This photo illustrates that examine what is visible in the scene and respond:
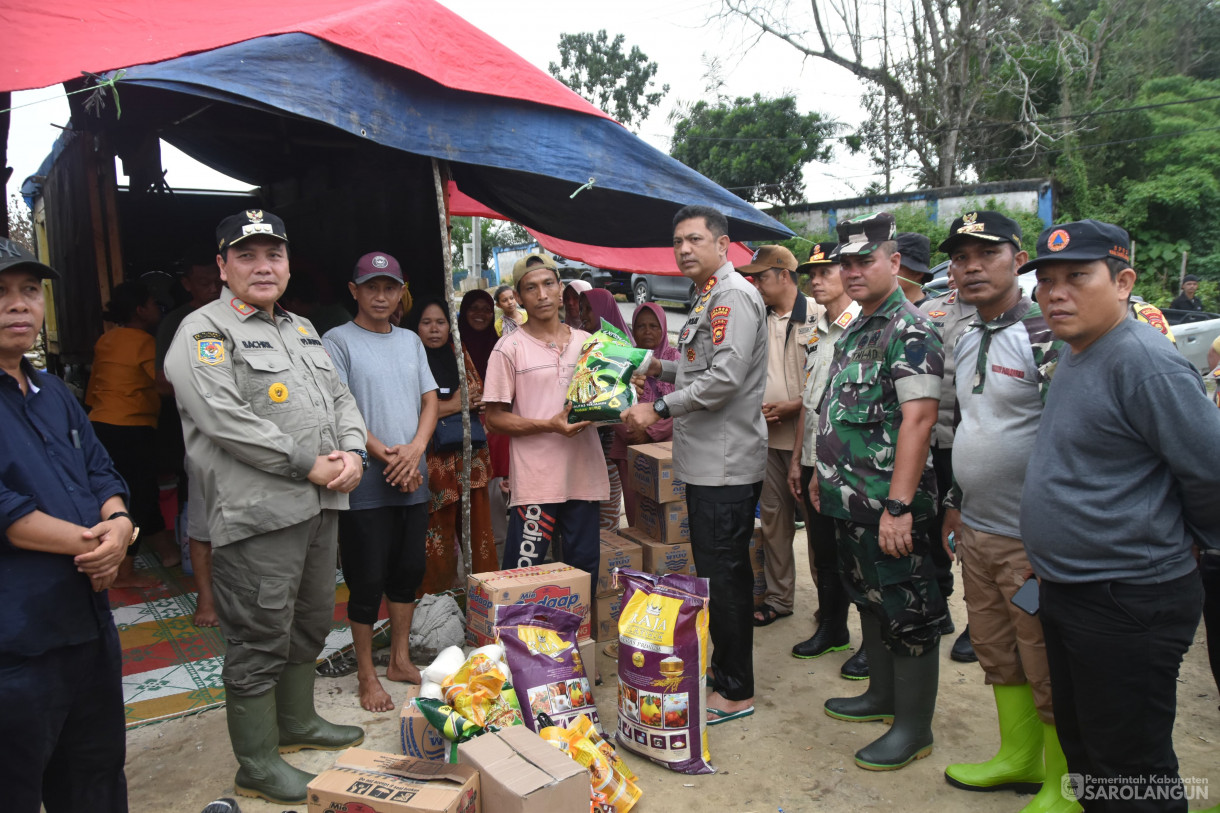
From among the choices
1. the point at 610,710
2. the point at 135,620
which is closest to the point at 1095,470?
the point at 610,710

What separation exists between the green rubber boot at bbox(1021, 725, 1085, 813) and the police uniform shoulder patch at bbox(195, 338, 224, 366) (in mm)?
3119

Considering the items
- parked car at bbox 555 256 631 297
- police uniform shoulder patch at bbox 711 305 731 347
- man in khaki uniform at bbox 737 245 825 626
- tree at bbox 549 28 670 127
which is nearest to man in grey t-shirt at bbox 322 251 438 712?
police uniform shoulder patch at bbox 711 305 731 347

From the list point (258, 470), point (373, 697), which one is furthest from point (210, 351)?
point (373, 697)

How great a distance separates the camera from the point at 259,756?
274 centimetres

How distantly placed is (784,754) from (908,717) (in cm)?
51

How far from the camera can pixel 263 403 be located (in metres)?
2.67

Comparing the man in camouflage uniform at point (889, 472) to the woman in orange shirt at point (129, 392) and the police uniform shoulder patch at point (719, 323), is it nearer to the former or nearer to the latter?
the police uniform shoulder patch at point (719, 323)

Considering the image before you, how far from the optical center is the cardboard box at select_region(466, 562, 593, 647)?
10.6 feet

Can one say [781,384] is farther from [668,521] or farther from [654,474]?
[668,521]

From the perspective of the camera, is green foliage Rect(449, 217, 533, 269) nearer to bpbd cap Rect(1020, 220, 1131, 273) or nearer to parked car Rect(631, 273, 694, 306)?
parked car Rect(631, 273, 694, 306)

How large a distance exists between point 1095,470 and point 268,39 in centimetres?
333

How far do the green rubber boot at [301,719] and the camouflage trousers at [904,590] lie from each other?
7.21 ft

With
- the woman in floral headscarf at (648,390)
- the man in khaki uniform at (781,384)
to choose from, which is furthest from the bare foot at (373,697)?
the man in khaki uniform at (781,384)

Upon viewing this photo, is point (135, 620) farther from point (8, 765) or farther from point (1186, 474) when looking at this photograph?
point (1186, 474)
